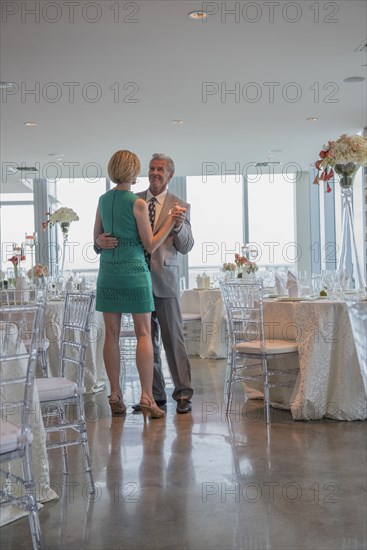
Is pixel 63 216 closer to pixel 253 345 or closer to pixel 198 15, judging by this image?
pixel 198 15

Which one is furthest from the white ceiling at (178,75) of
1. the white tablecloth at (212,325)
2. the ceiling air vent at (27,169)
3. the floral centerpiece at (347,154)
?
the white tablecloth at (212,325)

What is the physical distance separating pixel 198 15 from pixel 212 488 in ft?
13.0

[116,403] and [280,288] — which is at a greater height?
[280,288]

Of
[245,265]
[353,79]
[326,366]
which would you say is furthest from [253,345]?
[353,79]

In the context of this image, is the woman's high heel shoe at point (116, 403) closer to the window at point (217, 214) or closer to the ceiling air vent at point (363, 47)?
the ceiling air vent at point (363, 47)

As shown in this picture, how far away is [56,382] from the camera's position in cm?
319

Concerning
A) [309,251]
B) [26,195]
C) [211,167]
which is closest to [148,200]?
[211,167]

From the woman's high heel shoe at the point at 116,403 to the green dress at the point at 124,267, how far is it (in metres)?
0.65

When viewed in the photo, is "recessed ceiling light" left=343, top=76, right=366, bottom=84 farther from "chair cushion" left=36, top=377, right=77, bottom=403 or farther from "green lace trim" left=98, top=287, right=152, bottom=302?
"chair cushion" left=36, top=377, right=77, bottom=403

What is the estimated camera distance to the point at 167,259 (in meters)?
4.86

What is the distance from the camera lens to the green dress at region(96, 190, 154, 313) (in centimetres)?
446

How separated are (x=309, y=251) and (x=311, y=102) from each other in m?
7.14

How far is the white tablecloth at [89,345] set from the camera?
5.34 meters

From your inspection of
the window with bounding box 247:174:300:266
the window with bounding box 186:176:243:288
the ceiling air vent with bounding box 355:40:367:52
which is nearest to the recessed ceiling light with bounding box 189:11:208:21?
the ceiling air vent with bounding box 355:40:367:52
